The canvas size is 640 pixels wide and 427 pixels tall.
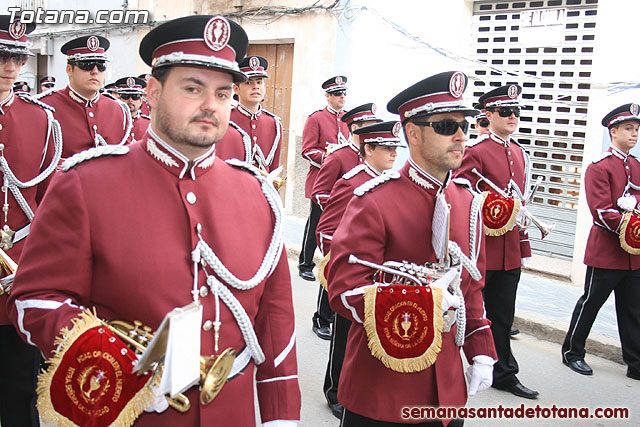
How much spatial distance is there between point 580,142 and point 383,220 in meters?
6.62

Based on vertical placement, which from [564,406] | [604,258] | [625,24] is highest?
[625,24]

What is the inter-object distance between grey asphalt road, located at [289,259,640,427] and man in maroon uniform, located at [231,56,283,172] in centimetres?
178

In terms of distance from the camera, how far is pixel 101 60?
227 inches

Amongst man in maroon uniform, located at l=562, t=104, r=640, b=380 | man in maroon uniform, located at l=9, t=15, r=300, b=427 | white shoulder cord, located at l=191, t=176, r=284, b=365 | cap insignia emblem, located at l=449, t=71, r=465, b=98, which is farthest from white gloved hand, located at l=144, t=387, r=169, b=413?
man in maroon uniform, located at l=562, t=104, r=640, b=380

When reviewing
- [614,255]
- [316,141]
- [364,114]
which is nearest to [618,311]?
[614,255]

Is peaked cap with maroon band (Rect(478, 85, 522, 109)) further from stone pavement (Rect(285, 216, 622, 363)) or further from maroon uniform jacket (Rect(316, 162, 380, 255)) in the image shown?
stone pavement (Rect(285, 216, 622, 363))

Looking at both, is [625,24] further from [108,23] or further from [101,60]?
[108,23]

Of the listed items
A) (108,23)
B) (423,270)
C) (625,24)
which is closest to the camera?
(423,270)

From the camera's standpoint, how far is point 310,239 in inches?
331

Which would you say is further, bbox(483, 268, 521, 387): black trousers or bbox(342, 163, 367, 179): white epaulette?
bbox(483, 268, 521, 387): black trousers

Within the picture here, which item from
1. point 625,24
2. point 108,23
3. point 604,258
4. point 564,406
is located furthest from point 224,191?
point 108,23

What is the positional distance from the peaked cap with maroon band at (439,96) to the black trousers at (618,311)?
343 cm

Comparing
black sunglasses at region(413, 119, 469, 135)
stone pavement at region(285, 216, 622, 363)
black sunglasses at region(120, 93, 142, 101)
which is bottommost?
stone pavement at region(285, 216, 622, 363)

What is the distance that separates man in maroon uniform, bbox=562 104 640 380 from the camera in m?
5.83
